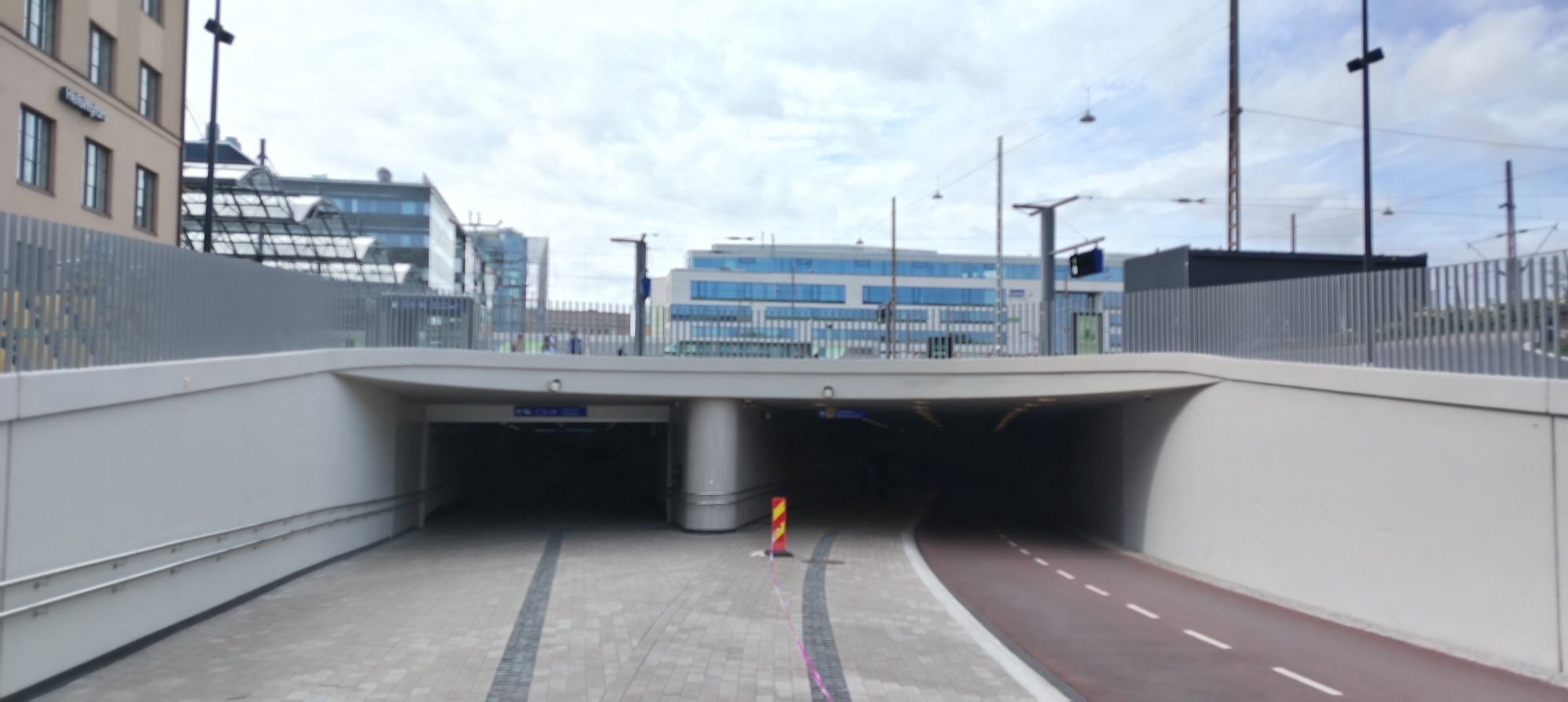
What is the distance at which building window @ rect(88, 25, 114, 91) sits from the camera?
68.6 ft

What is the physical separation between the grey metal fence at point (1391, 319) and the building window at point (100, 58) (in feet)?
68.3

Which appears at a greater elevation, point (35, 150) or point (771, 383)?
point (35, 150)

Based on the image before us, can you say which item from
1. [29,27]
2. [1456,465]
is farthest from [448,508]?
[1456,465]

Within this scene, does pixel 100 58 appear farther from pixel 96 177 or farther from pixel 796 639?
pixel 796 639

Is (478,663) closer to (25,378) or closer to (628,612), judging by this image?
(628,612)

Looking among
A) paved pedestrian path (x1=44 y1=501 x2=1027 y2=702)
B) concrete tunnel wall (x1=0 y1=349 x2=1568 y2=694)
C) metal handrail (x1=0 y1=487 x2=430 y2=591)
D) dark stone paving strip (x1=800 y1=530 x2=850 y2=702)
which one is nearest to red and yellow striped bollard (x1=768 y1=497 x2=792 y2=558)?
paved pedestrian path (x1=44 y1=501 x2=1027 y2=702)

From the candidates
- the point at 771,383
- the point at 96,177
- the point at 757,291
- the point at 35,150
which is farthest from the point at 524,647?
the point at 757,291

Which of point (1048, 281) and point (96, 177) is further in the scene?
point (96, 177)

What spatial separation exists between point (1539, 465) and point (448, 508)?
68.0 feet

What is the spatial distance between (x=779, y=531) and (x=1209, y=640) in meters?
7.24

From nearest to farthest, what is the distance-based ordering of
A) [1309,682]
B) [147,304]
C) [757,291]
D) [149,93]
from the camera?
1. [1309,682]
2. [147,304]
3. [149,93]
4. [757,291]

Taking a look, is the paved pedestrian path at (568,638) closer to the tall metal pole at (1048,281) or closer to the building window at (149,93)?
the tall metal pole at (1048,281)

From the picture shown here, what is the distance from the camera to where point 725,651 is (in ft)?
31.6

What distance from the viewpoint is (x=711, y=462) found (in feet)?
64.4
